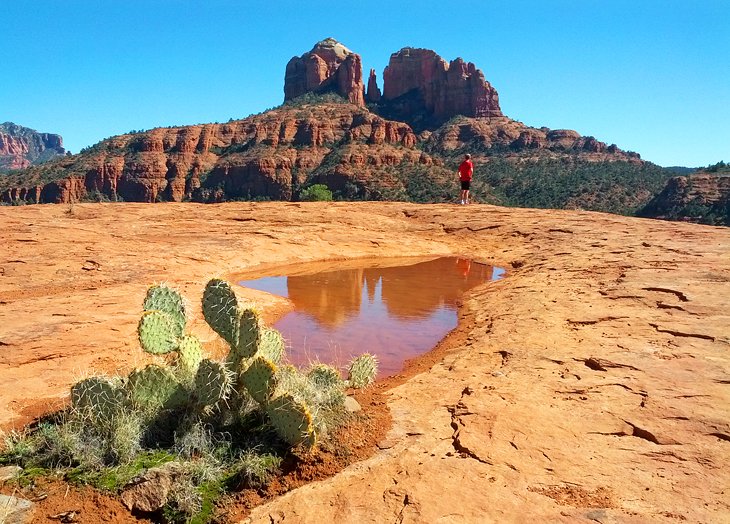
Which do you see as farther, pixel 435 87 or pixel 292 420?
pixel 435 87

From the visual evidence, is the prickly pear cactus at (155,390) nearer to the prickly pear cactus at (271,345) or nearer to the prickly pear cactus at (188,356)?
the prickly pear cactus at (188,356)

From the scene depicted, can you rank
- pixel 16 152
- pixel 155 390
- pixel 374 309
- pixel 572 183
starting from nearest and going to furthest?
pixel 155 390 → pixel 374 309 → pixel 572 183 → pixel 16 152

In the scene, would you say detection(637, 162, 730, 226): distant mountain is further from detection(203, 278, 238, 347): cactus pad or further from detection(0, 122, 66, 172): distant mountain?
detection(0, 122, 66, 172): distant mountain

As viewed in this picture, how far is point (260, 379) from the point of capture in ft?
12.9

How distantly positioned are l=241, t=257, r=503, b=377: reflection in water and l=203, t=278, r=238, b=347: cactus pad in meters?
1.23

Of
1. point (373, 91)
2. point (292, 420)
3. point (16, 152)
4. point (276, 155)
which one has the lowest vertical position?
point (292, 420)

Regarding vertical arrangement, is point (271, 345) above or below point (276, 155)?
below

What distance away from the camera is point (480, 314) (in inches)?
324

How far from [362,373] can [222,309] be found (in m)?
1.63

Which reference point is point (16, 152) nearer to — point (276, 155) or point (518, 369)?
point (276, 155)

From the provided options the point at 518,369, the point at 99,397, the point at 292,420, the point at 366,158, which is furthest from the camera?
the point at 366,158

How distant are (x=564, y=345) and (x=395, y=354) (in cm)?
204

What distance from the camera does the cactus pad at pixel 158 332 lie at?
13.3ft

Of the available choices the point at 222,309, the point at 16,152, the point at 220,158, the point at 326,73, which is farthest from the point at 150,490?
the point at 16,152
